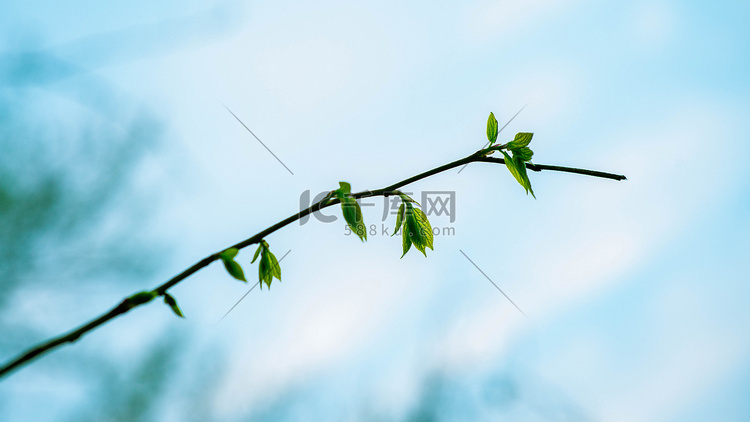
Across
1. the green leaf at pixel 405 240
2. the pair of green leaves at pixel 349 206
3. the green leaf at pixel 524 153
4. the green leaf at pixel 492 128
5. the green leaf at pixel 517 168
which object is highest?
the green leaf at pixel 492 128

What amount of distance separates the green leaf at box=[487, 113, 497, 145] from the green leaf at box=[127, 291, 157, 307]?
0.28 meters

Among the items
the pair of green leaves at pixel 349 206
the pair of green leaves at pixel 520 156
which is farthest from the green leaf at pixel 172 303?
the pair of green leaves at pixel 520 156

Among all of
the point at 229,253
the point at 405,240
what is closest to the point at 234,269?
the point at 229,253

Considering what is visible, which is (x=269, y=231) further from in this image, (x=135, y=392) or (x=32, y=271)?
(x=135, y=392)

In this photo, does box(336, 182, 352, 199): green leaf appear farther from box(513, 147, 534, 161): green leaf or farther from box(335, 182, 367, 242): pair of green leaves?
box(513, 147, 534, 161): green leaf

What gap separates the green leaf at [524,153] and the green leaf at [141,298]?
0.28 metres

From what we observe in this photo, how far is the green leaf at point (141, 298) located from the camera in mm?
226

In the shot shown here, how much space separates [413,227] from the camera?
379mm

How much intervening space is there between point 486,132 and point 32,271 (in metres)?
1.32

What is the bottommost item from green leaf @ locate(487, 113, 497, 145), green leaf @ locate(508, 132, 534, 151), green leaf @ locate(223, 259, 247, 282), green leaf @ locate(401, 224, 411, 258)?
green leaf @ locate(223, 259, 247, 282)

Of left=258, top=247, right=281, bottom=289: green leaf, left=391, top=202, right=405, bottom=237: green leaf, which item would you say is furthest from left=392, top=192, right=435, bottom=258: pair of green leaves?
left=258, top=247, right=281, bottom=289: green leaf

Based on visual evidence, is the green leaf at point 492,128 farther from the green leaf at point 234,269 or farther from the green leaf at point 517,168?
the green leaf at point 234,269

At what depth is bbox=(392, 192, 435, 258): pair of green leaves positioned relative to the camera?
1.24 feet

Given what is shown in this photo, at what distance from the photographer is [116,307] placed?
0.22 m
